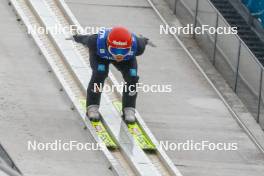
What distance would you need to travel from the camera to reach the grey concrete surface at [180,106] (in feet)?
58.5

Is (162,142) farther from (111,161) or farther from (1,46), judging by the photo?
(1,46)

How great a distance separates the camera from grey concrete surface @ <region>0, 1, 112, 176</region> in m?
16.5

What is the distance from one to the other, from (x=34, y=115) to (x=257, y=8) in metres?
9.21

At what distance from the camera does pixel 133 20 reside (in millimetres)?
23031

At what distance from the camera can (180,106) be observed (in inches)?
774

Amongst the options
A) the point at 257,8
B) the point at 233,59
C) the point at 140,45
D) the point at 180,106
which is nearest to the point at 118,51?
the point at 140,45

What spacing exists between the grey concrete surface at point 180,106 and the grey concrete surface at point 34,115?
1.32 meters

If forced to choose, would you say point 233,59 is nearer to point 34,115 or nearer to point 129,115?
point 129,115

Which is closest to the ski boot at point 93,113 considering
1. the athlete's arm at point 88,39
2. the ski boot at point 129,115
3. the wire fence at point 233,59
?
the ski boot at point 129,115

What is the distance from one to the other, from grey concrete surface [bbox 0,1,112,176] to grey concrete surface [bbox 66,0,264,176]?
132 cm

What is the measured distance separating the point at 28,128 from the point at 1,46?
316 cm

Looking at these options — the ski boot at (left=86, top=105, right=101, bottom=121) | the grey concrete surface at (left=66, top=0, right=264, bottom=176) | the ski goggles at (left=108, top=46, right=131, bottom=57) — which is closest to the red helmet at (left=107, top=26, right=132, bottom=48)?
the ski goggles at (left=108, top=46, right=131, bottom=57)

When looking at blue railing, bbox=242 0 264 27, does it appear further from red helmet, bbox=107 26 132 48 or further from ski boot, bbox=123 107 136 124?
red helmet, bbox=107 26 132 48

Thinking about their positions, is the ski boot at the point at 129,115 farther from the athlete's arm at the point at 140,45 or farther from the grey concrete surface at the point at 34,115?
the athlete's arm at the point at 140,45
